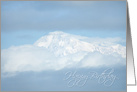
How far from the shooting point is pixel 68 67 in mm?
25250

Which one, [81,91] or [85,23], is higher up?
[85,23]

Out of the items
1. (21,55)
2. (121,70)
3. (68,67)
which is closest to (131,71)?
(121,70)

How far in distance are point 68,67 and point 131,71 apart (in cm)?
218

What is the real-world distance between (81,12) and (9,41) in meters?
2.69

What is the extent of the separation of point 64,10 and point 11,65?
8.65 feet

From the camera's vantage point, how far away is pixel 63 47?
2525cm

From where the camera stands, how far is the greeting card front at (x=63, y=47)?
2519 centimetres

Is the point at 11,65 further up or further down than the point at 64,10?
further down

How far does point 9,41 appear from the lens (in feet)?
83.0

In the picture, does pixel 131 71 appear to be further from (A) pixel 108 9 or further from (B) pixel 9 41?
(B) pixel 9 41

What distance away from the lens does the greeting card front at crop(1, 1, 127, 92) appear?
25188 millimetres

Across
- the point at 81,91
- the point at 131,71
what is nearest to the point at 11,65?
the point at 81,91

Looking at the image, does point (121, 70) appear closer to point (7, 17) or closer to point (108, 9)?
point (108, 9)

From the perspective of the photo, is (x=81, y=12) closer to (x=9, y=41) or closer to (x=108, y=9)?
(x=108, y=9)
